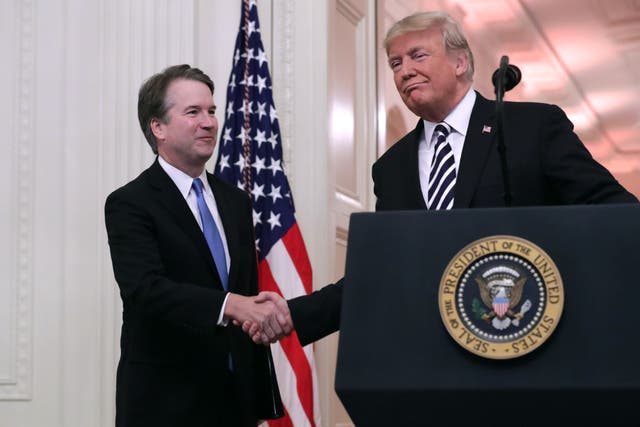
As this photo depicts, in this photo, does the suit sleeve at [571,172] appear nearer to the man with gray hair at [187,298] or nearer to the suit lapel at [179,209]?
the man with gray hair at [187,298]

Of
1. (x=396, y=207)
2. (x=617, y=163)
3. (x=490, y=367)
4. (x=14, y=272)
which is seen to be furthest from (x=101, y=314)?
(x=617, y=163)

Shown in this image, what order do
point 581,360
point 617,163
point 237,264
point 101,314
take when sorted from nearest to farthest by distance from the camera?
point 581,360
point 237,264
point 101,314
point 617,163

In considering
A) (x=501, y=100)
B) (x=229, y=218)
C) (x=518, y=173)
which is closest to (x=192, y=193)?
(x=229, y=218)

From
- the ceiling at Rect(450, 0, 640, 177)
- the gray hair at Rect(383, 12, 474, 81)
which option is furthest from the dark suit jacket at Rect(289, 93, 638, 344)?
the ceiling at Rect(450, 0, 640, 177)

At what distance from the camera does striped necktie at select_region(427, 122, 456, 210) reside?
9.26 feet

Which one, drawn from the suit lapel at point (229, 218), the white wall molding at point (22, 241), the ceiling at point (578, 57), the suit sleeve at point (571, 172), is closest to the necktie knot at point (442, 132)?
the suit sleeve at point (571, 172)

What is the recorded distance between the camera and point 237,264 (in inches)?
129

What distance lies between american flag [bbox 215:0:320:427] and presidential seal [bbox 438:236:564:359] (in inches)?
109

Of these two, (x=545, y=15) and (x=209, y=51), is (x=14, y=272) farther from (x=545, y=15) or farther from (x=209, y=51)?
(x=545, y=15)

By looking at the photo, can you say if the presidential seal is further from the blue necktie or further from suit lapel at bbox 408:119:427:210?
the blue necktie

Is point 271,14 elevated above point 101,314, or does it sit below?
above

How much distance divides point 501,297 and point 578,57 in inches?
437

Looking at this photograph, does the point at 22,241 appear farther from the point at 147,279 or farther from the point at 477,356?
the point at 477,356

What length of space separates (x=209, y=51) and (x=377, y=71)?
1313 mm
